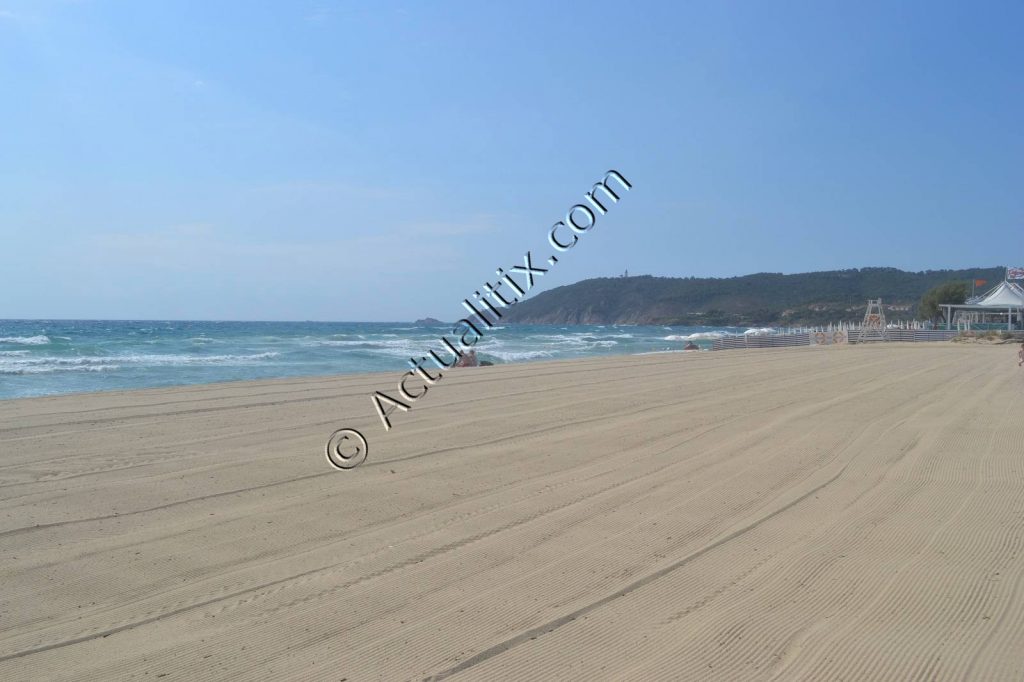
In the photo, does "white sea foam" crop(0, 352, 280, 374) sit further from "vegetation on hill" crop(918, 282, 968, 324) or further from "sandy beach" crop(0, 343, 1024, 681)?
"vegetation on hill" crop(918, 282, 968, 324)

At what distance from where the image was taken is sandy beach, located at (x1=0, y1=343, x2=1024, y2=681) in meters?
3.36

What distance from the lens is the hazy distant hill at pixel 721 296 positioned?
119750 mm

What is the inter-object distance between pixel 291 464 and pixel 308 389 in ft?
25.1

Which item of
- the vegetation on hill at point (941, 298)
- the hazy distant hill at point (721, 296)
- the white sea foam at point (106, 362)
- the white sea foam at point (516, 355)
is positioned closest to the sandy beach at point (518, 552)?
the white sea foam at point (106, 362)

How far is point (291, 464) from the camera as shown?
7402 mm

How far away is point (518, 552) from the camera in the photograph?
185 inches

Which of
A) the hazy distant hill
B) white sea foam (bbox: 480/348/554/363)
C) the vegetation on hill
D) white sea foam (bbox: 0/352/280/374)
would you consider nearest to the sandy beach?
white sea foam (bbox: 0/352/280/374)

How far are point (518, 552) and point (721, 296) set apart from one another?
13638 cm

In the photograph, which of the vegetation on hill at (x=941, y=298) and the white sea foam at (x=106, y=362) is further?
the vegetation on hill at (x=941, y=298)

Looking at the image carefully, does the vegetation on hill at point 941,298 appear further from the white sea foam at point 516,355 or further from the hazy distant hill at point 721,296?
the white sea foam at point 516,355

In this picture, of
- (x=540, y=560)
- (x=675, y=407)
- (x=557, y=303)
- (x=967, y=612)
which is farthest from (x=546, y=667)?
(x=557, y=303)

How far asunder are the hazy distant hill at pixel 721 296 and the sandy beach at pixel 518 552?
109235 millimetres

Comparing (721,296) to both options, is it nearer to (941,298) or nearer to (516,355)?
(941,298)

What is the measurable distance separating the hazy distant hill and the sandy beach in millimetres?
109235
